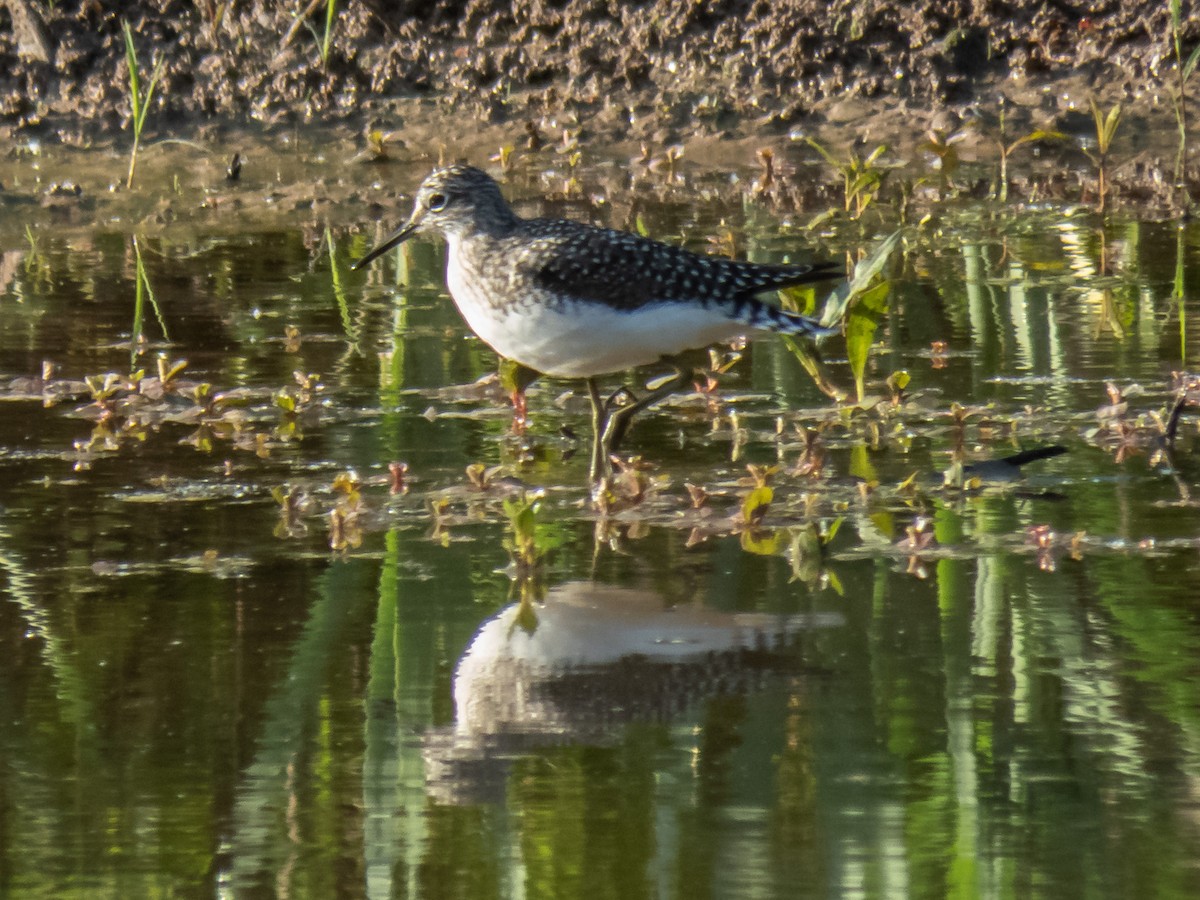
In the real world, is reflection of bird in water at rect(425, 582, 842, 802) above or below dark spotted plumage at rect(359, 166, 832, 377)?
below

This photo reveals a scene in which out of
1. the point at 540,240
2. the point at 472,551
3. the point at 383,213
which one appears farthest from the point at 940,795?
the point at 383,213

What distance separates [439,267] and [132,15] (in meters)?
3.88

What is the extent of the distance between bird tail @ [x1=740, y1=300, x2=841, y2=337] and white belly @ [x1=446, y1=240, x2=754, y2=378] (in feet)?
0.23

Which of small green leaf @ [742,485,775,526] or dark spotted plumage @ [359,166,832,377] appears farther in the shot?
dark spotted plumage @ [359,166,832,377]

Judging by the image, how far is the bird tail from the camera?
19.4ft

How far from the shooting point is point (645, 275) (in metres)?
5.98

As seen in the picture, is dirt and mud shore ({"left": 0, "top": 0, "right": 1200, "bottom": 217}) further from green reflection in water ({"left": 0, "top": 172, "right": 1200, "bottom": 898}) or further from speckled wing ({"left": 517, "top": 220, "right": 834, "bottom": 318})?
speckled wing ({"left": 517, "top": 220, "right": 834, "bottom": 318})

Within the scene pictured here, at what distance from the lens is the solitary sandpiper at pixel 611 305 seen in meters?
5.92

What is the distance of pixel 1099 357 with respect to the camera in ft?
22.9

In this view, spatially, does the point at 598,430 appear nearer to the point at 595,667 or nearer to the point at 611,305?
the point at 611,305

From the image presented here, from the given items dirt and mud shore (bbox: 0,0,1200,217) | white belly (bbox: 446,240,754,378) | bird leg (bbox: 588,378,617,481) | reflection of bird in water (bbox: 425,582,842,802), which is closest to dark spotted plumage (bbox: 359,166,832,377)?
white belly (bbox: 446,240,754,378)

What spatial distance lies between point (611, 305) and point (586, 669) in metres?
1.83

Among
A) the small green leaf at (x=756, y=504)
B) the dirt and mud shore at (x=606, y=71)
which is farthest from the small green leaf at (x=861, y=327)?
the dirt and mud shore at (x=606, y=71)

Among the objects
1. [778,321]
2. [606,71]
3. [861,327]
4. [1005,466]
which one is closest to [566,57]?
[606,71]
